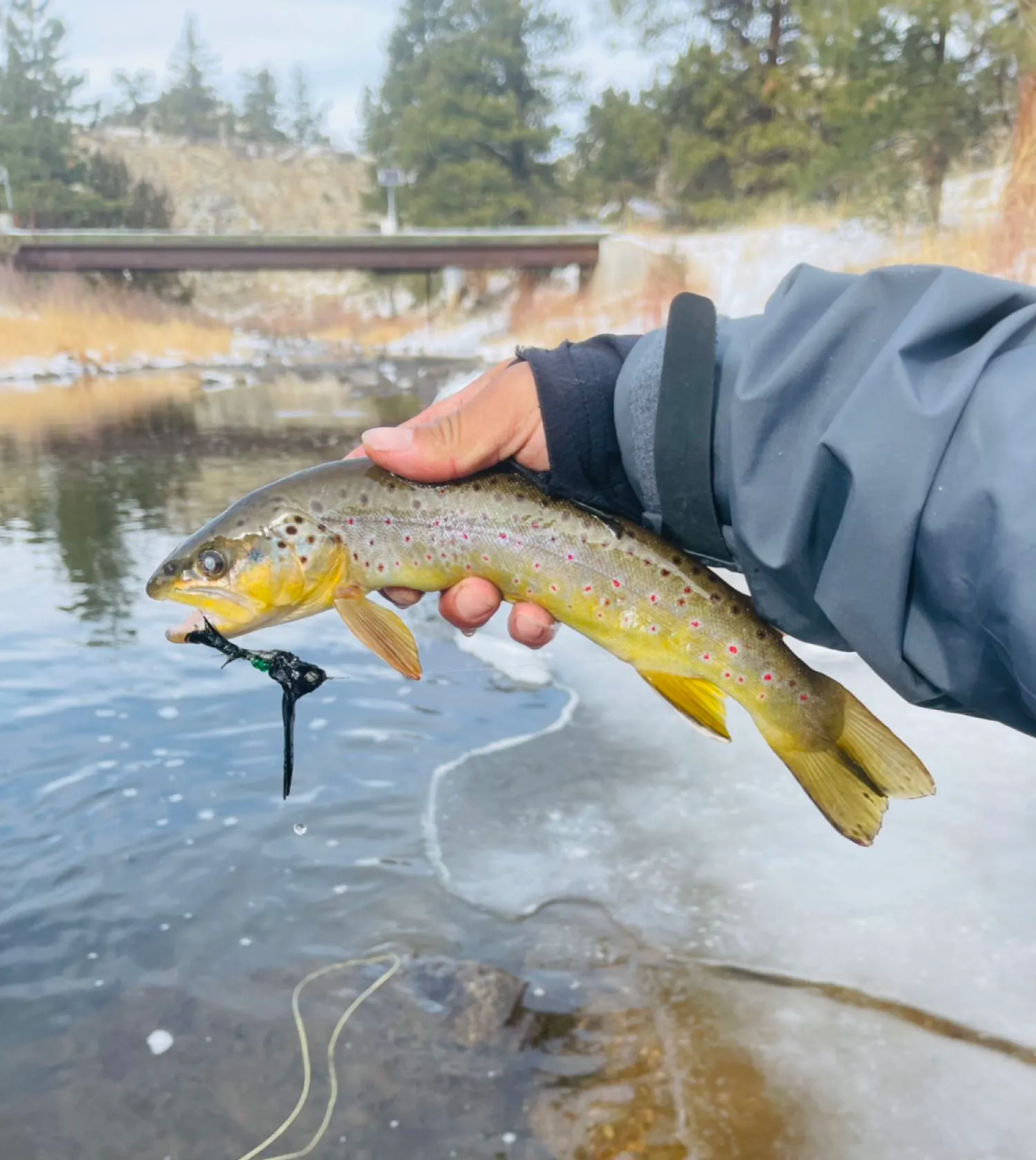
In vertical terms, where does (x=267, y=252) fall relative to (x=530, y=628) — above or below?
below

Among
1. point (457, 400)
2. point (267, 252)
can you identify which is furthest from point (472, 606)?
point (267, 252)

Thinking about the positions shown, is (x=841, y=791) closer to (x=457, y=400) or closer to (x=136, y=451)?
(x=457, y=400)

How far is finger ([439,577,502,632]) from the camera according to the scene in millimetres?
2539

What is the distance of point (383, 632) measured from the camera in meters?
2.47

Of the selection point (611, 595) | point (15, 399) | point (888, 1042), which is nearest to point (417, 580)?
point (611, 595)

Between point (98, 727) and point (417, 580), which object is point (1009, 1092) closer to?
point (417, 580)

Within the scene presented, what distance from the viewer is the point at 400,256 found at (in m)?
29.5

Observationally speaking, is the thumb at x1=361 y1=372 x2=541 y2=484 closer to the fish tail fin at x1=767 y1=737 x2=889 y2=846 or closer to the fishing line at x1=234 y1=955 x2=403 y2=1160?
the fish tail fin at x1=767 y1=737 x2=889 y2=846

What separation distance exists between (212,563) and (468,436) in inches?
27.7

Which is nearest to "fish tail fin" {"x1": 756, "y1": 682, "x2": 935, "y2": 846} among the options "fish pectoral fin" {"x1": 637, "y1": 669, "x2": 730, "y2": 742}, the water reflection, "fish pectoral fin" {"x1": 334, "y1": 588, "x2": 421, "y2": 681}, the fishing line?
"fish pectoral fin" {"x1": 637, "y1": 669, "x2": 730, "y2": 742}

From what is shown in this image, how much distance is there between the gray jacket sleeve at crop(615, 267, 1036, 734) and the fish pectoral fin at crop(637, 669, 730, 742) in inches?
18.8

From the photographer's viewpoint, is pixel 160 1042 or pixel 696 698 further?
pixel 160 1042

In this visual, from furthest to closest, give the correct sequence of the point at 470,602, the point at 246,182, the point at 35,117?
the point at 246,182 → the point at 35,117 → the point at 470,602

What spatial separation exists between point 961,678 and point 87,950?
10.6 feet
